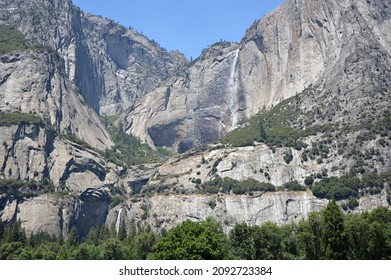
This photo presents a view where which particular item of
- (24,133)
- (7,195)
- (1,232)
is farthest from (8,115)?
(1,232)

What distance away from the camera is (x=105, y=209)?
178 m

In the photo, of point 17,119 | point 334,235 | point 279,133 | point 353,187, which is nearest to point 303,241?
point 334,235

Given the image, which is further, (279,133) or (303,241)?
(279,133)

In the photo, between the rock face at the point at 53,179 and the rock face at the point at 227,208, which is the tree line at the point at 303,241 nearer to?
the rock face at the point at 227,208

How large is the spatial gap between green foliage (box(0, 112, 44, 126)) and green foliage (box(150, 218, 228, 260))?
12095 centimetres

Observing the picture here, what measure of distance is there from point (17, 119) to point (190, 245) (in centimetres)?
13115

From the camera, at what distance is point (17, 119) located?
178000mm

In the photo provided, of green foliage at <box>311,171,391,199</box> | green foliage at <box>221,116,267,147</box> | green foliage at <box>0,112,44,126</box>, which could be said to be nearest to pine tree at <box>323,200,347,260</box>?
green foliage at <box>311,171,391,199</box>

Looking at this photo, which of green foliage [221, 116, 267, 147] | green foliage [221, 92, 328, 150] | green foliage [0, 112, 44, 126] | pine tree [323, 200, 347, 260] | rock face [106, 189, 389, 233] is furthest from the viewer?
green foliage [221, 116, 267, 147]

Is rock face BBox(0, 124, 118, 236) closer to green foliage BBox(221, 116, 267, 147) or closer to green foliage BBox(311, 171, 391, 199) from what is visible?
green foliage BBox(221, 116, 267, 147)

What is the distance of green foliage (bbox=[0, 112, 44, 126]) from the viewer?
6919 inches

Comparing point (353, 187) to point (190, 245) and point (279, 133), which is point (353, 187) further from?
point (190, 245)

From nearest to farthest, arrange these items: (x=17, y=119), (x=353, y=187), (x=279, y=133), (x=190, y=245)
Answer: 1. (x=190, y=245)
2. (x=353, y=187)
3. (x=17, y=119)
4. (x=279, y=133)

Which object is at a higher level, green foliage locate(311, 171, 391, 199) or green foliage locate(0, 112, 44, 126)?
green foliage locate(0, 112, 44, 126)
